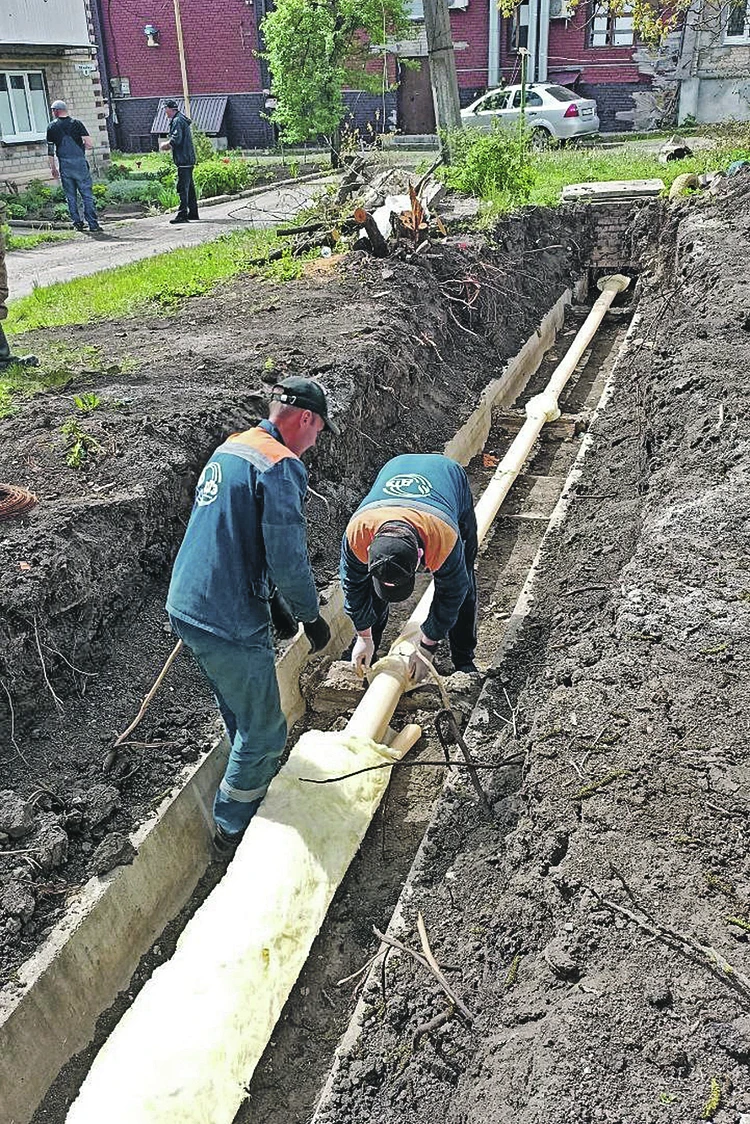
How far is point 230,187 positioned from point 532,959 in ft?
65.0

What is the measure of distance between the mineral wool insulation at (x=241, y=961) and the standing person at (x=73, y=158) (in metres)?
14.8

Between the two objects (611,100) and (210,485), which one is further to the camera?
(611,100)

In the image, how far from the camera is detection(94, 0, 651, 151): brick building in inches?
1050

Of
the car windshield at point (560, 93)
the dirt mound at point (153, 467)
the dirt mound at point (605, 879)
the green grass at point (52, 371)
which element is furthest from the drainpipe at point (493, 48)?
the dirt mound at point (605, 879)

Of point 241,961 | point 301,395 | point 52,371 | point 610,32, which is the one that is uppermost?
point 610,32

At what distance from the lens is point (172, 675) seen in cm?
495

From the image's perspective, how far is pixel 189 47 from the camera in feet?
99.9

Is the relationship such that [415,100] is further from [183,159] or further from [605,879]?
[605,879]

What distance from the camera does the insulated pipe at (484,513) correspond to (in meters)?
4.42

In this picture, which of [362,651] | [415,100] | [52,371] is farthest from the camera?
[415,100]

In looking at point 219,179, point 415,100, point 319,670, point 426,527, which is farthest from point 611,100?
point 426,527

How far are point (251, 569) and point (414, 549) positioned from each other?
0.72m

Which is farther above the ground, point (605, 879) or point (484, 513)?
point (605, 879)

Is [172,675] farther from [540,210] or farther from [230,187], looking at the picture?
[230,187]
